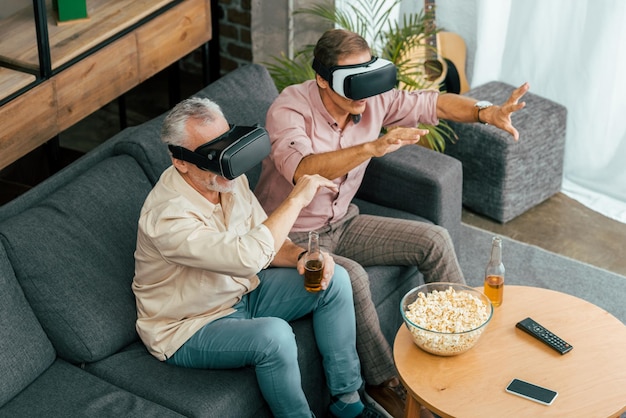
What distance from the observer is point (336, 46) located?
3125 millimetres

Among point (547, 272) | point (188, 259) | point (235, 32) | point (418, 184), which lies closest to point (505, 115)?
point (418, 184)

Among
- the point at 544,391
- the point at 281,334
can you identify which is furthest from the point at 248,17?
the point at 544,391

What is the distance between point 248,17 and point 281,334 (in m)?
2.27

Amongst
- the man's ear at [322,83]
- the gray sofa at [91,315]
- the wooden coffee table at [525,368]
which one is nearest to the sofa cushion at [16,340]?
the gray sofa at [91,315]

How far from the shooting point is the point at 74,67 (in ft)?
11.6

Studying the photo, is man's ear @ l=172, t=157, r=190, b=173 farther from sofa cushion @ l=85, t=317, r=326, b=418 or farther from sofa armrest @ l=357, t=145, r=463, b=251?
sofa armrest @ l=357, t=145, r=463, b=251

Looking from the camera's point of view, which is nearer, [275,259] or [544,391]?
[544,391]

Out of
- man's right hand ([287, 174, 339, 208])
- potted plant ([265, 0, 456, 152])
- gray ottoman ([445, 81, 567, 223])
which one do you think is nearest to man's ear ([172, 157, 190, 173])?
man's right hand ([287, 174, 339, 208])

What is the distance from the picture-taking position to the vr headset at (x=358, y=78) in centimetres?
307

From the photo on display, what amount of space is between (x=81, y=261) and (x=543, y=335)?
1329 mm

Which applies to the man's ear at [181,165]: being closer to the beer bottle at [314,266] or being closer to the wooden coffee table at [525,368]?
the beer bottle at [314,266]

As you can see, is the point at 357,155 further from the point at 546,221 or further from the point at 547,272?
the point at 546,221

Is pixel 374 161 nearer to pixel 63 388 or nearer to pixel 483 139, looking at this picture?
pixel 483 139

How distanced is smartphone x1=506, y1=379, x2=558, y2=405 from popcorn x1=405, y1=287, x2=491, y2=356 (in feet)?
0.58
